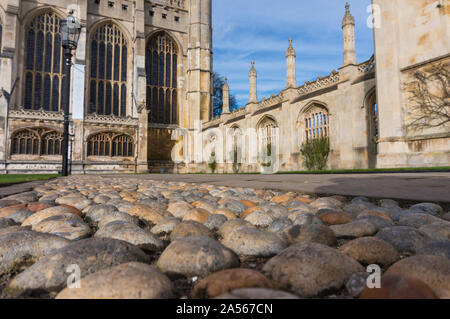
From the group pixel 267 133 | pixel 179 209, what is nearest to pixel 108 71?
pixel 267 133

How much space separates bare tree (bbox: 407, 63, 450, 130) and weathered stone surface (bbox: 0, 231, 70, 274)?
10.5 m

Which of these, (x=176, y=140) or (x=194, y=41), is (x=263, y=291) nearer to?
(x=176, y=140)

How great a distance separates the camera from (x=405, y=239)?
3.37 ft

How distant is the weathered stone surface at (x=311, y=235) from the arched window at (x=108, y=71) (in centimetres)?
2493

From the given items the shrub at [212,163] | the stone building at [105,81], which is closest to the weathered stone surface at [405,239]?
the stone building at [105,81]

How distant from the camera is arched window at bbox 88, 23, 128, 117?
23328 mm

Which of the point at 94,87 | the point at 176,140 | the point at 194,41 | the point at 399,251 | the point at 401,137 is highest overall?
the point at 194,41

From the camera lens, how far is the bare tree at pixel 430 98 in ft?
27.6

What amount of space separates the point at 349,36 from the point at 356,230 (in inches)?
522

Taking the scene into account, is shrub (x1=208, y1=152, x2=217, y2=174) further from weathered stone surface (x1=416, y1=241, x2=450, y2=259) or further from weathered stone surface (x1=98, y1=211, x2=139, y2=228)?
weathered stone surface (x1=416, y1=241, x2=450, y2=259)

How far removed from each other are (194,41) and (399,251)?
89.3ft

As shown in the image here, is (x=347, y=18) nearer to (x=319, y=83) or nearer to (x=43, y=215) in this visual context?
(x=319, y=83)
